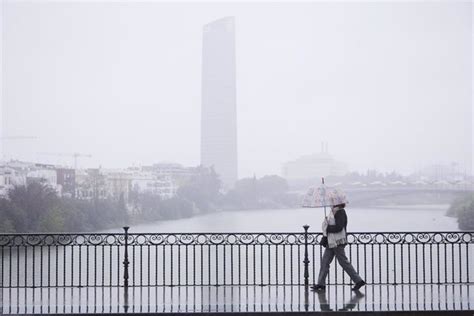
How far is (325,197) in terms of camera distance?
7.23 meters

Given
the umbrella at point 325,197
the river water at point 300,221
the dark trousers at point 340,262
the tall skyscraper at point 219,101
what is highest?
the tall skyscraper at point 219,101

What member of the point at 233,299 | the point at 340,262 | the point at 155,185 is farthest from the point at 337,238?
the point at 155,185

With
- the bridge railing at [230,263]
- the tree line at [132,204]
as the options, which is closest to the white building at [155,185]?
the tree line at [132,204]

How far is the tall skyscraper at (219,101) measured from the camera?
25.7 m

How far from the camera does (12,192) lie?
916 inches

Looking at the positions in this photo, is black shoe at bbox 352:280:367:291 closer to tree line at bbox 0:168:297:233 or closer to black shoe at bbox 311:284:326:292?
black shoe at bbox 311:284:326:292

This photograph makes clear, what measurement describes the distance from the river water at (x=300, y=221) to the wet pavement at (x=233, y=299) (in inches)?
624

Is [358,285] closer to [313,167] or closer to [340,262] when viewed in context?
[340,262]

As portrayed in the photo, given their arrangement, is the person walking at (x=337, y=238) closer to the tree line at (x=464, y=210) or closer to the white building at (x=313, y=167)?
the tree line at (x=464, y=210)

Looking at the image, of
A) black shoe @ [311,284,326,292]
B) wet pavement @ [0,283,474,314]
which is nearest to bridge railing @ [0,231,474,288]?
wet pavement @ [0,283,474,314]

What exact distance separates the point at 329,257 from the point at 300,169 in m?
19.8

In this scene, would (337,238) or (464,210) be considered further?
(464,210)

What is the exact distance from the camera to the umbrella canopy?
7176mm

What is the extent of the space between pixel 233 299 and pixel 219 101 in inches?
781
